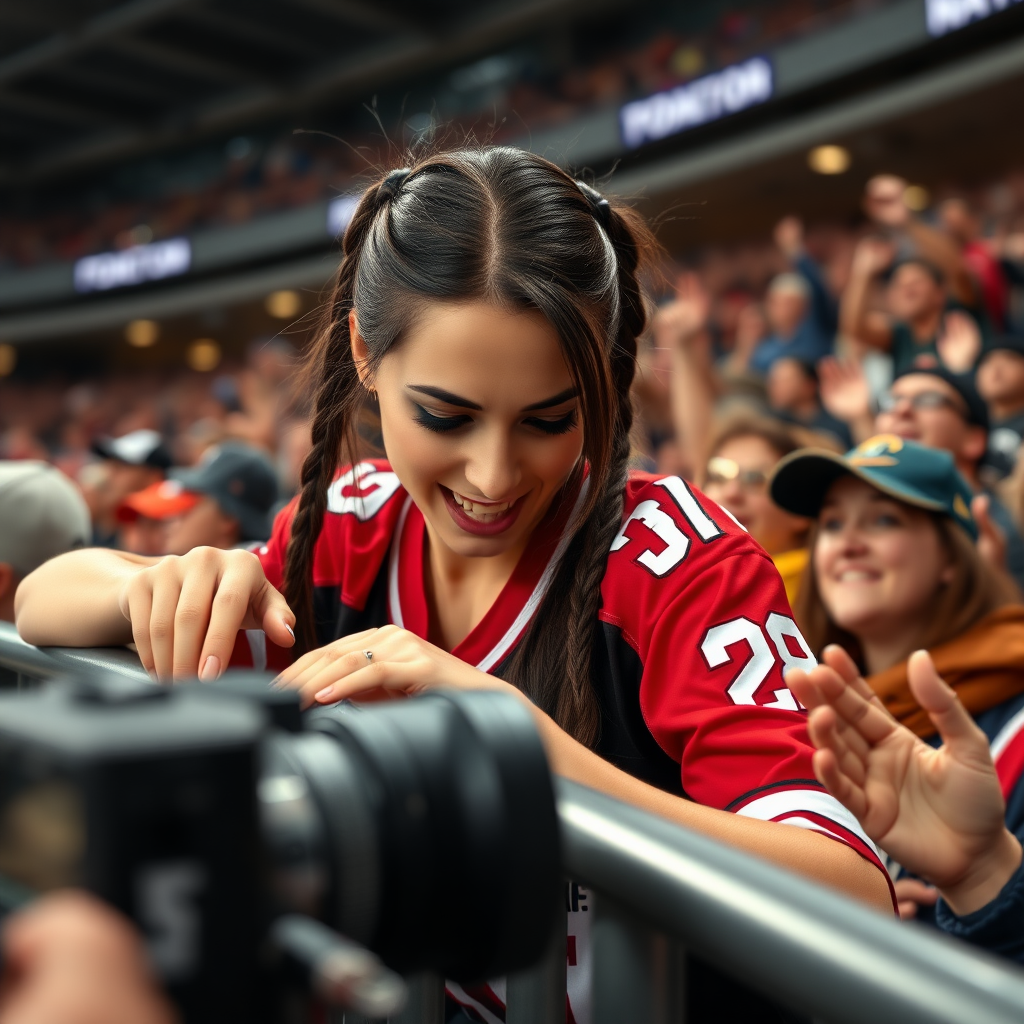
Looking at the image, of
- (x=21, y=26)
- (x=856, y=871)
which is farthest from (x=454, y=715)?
(x=21, y=26)

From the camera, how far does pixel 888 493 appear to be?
1818 millimetres

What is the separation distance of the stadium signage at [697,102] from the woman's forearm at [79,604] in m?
7.56

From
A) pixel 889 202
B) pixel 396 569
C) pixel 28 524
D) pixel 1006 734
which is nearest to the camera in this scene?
pixel 396 569

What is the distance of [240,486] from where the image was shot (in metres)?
3.28

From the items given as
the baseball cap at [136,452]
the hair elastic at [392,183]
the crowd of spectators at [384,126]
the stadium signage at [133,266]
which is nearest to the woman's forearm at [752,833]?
the hair elastic at [392,183]

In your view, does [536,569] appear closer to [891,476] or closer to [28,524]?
[891,476]

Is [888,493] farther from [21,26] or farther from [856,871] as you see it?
[21,26]

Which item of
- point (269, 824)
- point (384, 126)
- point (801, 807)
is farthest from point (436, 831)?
point (384, 126)

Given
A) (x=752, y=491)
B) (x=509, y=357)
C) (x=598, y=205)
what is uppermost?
(x=598, y=205)

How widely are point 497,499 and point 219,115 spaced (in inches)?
573

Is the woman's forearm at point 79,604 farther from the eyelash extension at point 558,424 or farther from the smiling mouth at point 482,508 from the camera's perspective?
the eyelash extension at point 558,424

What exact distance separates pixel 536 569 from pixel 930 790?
48cm

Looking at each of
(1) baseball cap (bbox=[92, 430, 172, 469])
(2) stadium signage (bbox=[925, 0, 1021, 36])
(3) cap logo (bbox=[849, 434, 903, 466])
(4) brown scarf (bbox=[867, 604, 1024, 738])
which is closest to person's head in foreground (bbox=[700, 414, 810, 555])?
(3) cap logo (bbox=[849, 434, 903, 466])

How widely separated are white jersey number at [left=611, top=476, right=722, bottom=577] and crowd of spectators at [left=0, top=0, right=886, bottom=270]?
20.4 ft
